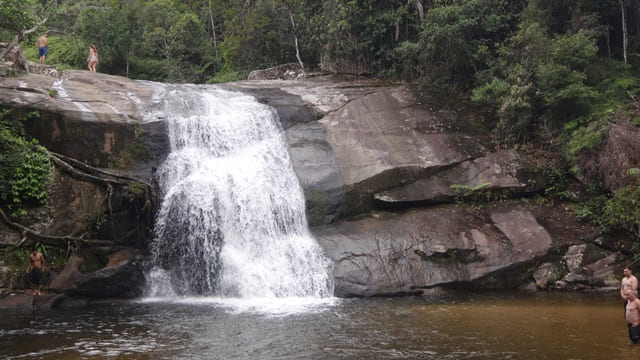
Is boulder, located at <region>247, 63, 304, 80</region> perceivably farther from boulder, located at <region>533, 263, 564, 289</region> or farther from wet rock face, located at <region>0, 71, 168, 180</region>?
boulder, located at <region>533, 263, 564, 289</region>

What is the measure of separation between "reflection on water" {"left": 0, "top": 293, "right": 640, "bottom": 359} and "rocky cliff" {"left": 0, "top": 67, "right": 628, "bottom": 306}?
1409 mm

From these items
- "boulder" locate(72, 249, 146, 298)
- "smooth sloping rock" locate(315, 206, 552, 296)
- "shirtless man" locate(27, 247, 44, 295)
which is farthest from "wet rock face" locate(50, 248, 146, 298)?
"smooth sloping rock" locate(315, 206, 552, 296)

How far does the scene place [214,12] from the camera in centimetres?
3666

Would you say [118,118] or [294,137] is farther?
[294,137]

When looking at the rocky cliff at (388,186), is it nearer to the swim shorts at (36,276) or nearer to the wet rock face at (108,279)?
the wet rock face at (108,279)

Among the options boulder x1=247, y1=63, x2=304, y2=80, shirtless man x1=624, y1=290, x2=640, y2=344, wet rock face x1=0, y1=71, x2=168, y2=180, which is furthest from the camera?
boulder x1=247, y1=63, x2=304, y2=80

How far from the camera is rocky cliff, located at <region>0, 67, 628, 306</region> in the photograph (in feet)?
47.8

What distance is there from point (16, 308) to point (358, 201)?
969 centimetres

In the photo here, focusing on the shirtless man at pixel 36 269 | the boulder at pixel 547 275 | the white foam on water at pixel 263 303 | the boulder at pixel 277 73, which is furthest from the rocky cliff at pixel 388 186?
the boulder at pixel 277 73

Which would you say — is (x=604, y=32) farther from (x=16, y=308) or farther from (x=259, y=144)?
(x=16, y=308)

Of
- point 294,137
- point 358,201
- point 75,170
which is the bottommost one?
point 358,201

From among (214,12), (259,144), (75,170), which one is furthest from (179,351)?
(214,12)

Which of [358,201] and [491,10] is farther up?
[491,10]

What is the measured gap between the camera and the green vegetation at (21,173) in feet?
44.7
